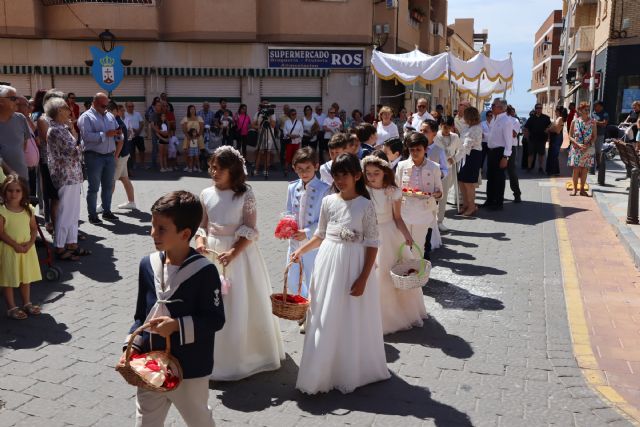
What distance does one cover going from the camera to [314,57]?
2133cm

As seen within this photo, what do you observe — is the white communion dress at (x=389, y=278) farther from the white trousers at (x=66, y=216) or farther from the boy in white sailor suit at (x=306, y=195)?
the white trousers at (x=66, y=216)

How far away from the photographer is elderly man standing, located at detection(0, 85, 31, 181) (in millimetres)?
7418

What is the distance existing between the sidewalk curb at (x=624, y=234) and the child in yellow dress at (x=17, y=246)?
698 centimetres

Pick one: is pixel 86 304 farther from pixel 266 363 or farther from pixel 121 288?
pixel 266 363

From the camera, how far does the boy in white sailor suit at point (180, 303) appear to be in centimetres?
296

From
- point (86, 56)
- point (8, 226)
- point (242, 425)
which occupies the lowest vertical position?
point (242, 425)

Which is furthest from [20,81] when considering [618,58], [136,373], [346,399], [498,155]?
[618,58]

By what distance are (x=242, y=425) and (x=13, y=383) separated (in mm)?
1840

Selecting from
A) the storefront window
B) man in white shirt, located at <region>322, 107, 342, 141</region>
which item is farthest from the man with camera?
the storefront window

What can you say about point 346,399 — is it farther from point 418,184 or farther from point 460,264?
point 460,264

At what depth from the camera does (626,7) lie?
26.8 m

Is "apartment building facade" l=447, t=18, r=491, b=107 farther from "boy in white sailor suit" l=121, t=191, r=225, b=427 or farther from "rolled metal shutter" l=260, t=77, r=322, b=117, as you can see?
"boy in white sailor suit" l=121, t=191, r=225, b=427

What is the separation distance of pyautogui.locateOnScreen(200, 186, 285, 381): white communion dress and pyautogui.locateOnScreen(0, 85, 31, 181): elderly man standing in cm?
394

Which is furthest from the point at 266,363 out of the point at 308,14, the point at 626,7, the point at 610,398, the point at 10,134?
the point at 626,7
